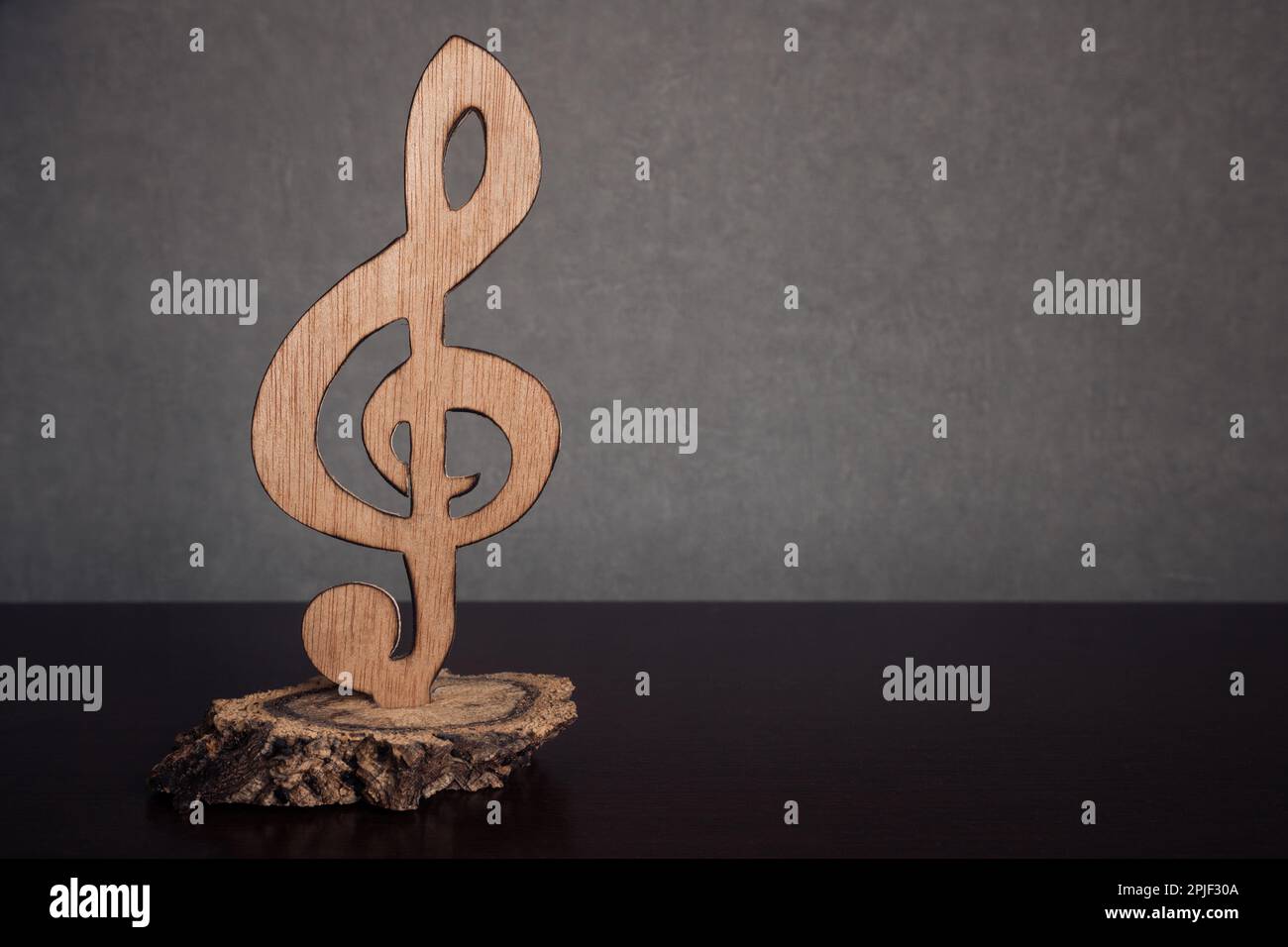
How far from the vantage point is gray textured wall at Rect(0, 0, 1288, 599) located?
12.7ft

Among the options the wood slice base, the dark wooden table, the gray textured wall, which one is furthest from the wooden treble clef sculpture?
the gray textured wall

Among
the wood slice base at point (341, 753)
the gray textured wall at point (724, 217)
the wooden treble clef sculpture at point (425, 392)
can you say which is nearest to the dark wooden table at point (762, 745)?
the wood slice base at point (341, 753)

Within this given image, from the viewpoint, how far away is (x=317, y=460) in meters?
1.99

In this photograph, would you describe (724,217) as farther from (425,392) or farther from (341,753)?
(341,753)

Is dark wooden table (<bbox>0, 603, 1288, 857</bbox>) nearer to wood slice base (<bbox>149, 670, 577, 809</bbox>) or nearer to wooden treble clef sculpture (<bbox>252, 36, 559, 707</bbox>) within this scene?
wood slice base (<bbox>149, 670, 577, 809</bbox>)

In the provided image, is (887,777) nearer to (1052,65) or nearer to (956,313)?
(956,313)

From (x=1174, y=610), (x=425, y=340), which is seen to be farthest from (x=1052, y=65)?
(x=425, y=340)

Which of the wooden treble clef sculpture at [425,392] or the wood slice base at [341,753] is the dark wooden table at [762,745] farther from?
the wooden treble clef sculpture at [425,392]

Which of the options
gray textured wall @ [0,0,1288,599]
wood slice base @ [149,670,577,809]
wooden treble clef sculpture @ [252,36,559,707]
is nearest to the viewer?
wood slice base @ [149,670,577,809]

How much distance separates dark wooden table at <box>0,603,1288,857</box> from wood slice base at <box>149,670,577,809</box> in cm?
3

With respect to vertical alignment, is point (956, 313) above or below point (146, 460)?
above
